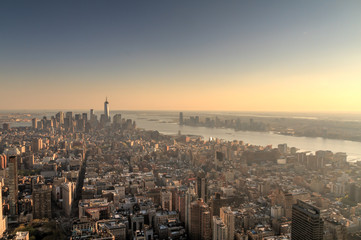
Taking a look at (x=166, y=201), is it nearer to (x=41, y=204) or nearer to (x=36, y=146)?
(x=41, y=204)

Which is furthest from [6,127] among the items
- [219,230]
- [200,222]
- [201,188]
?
[219,230]

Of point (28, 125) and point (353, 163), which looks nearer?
point (353, 163)

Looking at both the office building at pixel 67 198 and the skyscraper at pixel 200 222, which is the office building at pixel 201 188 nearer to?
the skyscraper at pixel 200 222

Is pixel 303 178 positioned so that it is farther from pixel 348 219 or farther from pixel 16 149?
pixel 16 149

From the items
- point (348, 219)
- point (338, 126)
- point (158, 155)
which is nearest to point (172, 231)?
point (348, 219)

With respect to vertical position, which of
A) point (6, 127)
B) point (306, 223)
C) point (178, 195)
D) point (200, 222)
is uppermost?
point (6, 127)

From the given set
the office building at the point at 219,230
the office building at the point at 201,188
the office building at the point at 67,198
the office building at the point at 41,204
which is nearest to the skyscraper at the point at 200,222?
the office building at the point at 219,230
